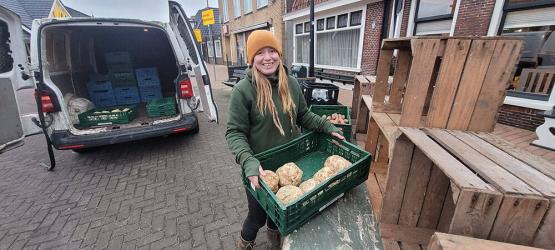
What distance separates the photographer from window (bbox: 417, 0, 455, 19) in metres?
5.66

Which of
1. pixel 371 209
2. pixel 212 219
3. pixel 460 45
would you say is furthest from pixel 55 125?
pixel 460 45

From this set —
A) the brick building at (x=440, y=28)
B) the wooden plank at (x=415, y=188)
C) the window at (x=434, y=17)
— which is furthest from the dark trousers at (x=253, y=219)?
the window at (x=434, y=17)

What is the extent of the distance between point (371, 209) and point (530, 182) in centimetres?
99

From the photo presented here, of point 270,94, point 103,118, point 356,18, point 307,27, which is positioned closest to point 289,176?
point 270,94

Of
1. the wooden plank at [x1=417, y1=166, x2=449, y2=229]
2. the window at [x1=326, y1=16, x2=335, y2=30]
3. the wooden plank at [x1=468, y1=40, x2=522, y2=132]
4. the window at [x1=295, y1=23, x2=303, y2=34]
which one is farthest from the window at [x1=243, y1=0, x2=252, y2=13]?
the wooden plank at [x1=417, y1=166, x2=449, y2=229]

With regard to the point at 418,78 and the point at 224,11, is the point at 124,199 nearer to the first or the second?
the point at 418,78

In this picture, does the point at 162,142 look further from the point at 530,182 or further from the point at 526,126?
the point at 526,126

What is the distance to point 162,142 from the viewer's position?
196 inches

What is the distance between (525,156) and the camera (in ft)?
3.66

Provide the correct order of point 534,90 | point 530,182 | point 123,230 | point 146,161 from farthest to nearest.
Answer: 1. point 534,90
2. point 146,161
3. point 123,230
4. point 530,182

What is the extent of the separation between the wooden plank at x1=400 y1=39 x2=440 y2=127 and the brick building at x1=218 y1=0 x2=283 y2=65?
39.6 feet

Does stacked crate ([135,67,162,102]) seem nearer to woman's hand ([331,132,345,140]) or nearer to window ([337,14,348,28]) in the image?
woman's hand ([331,132,345,140])

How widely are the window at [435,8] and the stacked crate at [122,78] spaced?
7.55 metres

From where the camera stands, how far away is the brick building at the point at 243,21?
43.8ft
